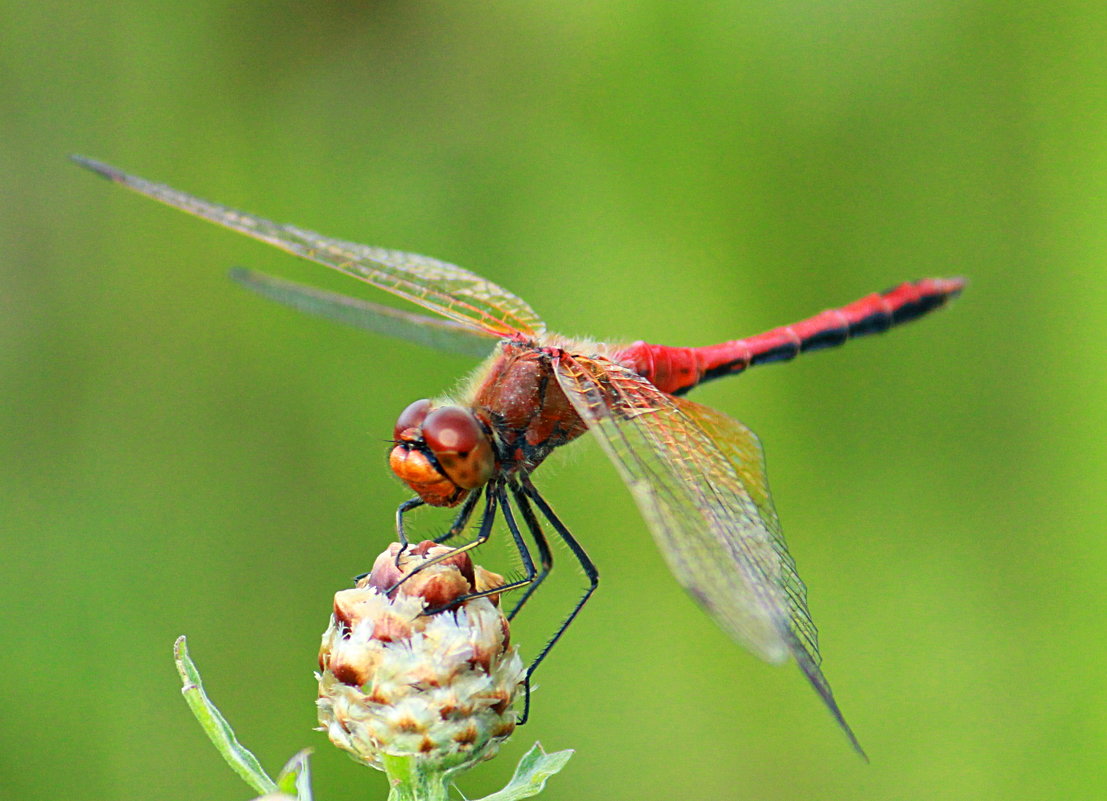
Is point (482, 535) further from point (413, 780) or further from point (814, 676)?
point (814, 676)

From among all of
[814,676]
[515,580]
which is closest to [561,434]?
[515,580]

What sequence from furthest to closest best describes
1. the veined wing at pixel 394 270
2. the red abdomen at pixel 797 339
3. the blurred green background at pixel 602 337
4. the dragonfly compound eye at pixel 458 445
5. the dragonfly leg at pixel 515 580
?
the blurred green background at pixel 602 337 → the red abdomen at pixel 797 339 → the veined wing at pixel 394 270 → the dragonfly compound eye at pixel 458 445 → the dragonfly leg at pixel 515 580

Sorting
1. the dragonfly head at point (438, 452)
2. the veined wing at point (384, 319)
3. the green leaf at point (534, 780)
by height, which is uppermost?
the veined wing at point (384, 319)

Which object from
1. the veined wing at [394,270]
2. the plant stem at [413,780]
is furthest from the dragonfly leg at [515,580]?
the veined wing at [394,270]

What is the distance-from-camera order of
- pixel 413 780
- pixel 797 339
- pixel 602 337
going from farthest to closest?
1. pixel 602 337
2. pixel 797 339
3. pixel 413 780

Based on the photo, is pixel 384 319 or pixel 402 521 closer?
pixel 402 521

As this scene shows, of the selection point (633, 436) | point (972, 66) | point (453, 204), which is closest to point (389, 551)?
point (633, 436)

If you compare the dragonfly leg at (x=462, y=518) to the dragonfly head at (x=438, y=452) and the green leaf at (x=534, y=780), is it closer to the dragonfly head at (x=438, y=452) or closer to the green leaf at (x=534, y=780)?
the dragonfly head at (x=438, y=452)

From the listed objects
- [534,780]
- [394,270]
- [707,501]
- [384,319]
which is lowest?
[534,780]

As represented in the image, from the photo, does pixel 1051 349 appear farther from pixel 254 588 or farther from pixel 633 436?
pixel 254 588
